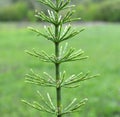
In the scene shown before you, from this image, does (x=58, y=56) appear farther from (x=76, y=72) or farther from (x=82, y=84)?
(x=76, y=72)

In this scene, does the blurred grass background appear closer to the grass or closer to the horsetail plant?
the grass

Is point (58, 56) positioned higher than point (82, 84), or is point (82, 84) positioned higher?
point (58, 56)

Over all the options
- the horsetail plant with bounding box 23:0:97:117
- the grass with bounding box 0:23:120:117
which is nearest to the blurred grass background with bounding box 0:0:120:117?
the grass with bounding box 0:23:120:117

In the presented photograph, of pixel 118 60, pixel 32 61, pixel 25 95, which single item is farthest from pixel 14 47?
Result: pixel 25 95

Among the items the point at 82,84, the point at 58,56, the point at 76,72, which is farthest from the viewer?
the point at 76,72

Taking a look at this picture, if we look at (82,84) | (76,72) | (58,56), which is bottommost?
(82,84)

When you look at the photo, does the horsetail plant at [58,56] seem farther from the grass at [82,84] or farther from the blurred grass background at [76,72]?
the grass at [82,84]

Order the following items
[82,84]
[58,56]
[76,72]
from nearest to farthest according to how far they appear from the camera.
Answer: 1. [58,56]
2. [82,84]
3. [76,72]

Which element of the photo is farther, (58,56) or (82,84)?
(82,84)

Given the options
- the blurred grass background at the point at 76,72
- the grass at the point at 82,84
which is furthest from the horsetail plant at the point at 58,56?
the grass at the point at 82,84

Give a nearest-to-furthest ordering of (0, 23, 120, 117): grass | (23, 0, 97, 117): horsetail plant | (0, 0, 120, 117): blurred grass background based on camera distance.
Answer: (23, 0, 97, 117): horsetail plant → (0, 0, 120, 117): blurred grass background → (0, 23, 120, 117): grass

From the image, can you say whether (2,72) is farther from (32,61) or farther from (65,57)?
(65,57)

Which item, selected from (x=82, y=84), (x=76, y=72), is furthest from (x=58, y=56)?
(x=76, y=72)
